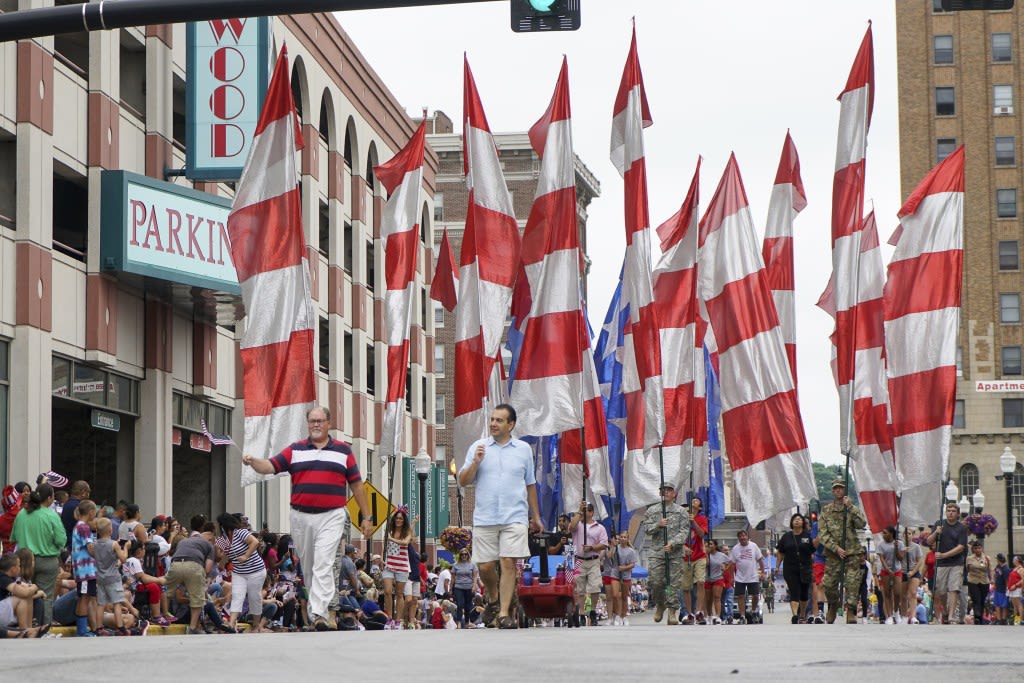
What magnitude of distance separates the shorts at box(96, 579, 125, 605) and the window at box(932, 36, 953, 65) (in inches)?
2781

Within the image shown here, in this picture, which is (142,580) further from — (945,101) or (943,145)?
(945,101)

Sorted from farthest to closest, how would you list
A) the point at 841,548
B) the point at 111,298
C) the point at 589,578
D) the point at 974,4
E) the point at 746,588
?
the point at 111,298 < the point at 746,588 < the point at 589,578 < the point at 841,548 < the point at 974,4

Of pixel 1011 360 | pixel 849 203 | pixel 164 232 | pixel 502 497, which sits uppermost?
pixel 1011 360

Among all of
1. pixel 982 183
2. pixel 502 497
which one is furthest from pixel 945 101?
pixel 502 497

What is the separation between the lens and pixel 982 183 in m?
81.8

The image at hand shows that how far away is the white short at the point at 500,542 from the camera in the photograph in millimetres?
13984

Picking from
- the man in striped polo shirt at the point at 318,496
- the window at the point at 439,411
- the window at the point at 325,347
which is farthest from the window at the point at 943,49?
the man in striped polo shirt at the point at 318,496

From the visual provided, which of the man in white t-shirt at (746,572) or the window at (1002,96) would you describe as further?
the window at (1002,96)

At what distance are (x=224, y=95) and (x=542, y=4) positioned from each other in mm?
18917

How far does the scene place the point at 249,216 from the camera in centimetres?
1995

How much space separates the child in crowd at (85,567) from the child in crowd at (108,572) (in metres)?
0.09

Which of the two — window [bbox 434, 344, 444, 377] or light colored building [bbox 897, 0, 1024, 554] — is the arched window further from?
window [bbox 434, 344, 444, 377]

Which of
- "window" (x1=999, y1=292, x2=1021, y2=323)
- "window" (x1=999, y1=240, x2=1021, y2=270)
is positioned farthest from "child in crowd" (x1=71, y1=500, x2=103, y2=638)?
"window" (x1=999, y1=240, x2=1021, y2=270)

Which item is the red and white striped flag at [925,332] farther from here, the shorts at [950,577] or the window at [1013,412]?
the window at [1013,412]
